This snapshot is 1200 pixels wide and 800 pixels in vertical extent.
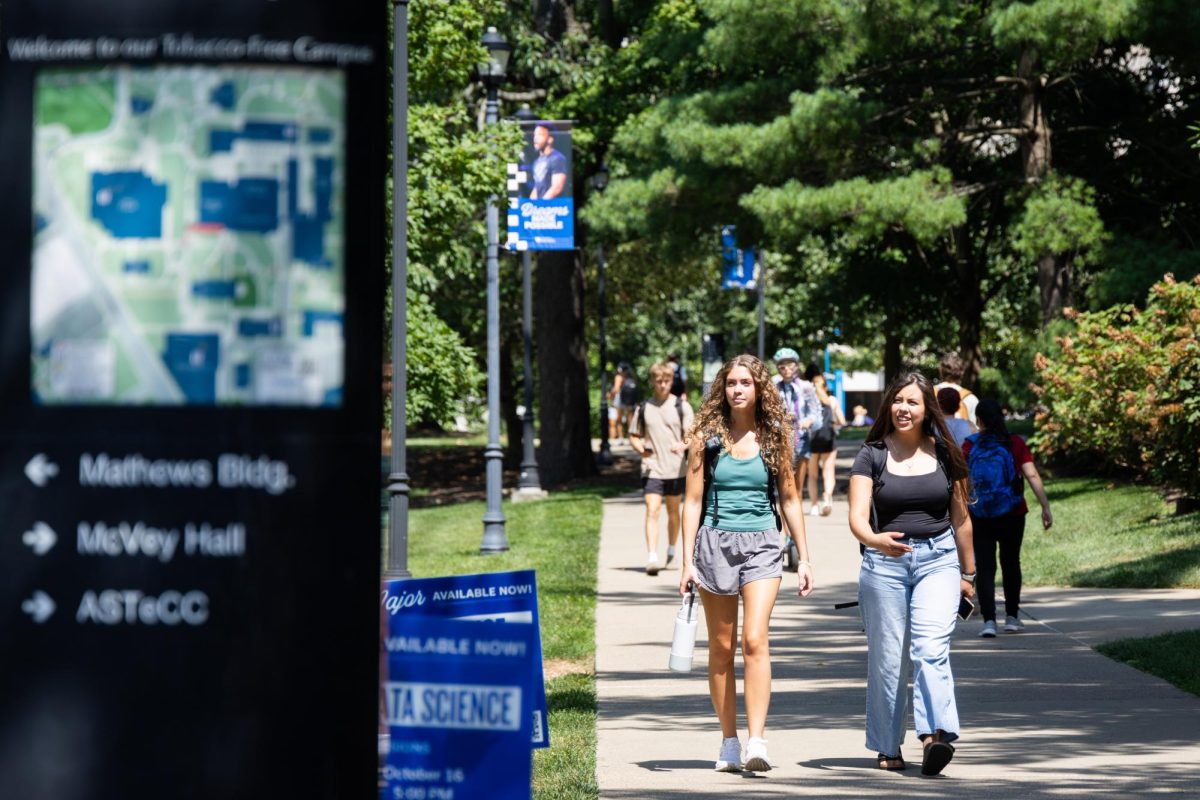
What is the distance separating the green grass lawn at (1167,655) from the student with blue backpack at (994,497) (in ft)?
3.34

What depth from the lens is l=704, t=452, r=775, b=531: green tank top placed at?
343 inches

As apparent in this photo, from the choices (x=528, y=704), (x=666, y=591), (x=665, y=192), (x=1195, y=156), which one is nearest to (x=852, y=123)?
(x=665, y=192)

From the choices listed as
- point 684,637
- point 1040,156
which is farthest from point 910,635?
point 1040,156

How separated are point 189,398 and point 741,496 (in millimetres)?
5006

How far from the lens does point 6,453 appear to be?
4008 mm

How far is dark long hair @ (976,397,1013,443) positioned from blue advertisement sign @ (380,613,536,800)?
871 centimetres

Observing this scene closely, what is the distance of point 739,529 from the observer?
870 centimetres

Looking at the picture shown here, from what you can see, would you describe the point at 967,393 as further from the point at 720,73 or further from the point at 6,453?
the point at 720,73

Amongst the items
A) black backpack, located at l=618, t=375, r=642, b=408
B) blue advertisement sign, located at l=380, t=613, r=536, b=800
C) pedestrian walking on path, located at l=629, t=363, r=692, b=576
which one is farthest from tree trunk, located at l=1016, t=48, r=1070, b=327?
blue advertisement sign, located at l=380, t=613, r=536, b=800

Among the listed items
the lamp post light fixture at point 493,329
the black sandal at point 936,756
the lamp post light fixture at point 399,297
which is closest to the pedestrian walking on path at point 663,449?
the lamp post light fixture at point 493,329

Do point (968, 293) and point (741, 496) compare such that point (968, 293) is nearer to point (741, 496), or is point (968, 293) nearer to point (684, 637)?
point (741, 496)

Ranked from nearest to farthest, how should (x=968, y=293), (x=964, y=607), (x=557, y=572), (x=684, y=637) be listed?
1. (x=684, y=637)
2. (x=964, y=607)
3. (x=557, y=572)
4. (x=968, y=293)

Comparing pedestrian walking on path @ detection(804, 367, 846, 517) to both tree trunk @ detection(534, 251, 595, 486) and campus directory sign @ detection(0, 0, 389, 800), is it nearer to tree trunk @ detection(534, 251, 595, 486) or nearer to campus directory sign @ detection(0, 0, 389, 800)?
tree trunk @ detection(534, 251, 595, 486)

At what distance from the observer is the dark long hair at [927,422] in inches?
350
